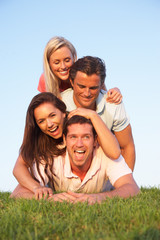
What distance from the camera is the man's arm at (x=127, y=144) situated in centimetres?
741

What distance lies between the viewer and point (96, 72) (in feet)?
21.0

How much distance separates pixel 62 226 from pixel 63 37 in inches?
214

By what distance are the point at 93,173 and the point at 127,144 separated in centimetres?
207

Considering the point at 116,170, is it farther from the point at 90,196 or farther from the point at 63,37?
the point at 63,37

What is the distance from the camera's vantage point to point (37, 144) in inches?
250

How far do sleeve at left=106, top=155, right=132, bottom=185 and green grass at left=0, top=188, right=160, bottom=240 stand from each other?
106 centimetres

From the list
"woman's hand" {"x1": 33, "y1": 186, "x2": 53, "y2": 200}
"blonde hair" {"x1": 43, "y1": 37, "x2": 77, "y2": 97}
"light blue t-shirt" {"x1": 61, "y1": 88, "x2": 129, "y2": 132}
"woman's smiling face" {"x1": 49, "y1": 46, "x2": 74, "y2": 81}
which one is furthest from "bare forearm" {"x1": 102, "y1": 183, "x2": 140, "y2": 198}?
Result: "woman's smiling face" {"x1": 49, "y1": 46, "x2": 74, "y2": 81}

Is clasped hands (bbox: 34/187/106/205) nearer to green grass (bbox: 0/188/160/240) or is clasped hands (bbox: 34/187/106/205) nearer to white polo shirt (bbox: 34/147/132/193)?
green grass (bbox: 0/188/160/240)

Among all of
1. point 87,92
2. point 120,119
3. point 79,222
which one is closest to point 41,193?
point 79,222

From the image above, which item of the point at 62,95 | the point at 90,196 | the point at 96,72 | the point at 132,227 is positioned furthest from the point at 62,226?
the point at 62,95

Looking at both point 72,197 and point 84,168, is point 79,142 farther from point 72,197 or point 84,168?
point 72,197

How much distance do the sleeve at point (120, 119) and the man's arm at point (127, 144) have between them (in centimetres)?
12

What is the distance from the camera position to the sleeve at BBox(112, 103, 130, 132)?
702 centimetres

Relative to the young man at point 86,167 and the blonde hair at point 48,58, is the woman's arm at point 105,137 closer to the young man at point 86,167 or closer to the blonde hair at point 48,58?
the young man at point 86,167
